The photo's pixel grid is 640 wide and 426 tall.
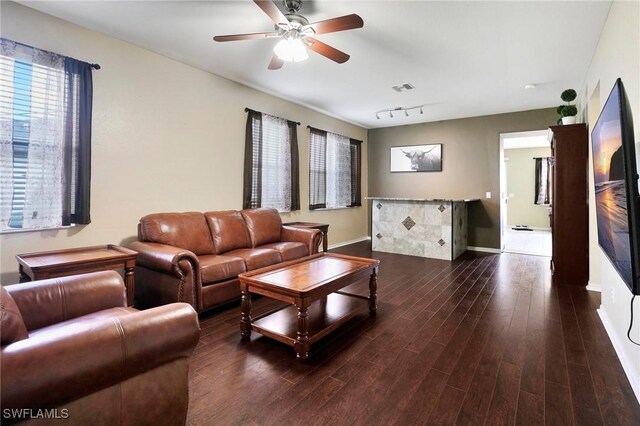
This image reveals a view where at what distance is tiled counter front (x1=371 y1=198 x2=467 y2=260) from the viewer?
525 cm

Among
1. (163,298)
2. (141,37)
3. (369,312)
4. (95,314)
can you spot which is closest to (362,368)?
(369,312)

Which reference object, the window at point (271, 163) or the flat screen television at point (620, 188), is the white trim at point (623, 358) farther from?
the window at point (271, 163)

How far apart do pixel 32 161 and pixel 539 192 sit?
37.1 feet

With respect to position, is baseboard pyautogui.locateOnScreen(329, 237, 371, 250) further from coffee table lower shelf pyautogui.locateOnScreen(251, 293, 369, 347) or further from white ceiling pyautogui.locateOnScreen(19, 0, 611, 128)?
coffee table lower shelf pyautogui.locateOnScreen(251, 293, 369, 347)

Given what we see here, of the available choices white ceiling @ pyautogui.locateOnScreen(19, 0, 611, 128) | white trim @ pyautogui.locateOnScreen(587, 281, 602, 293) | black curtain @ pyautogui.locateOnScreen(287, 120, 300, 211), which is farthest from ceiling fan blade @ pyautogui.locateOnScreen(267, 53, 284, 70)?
white trim @ pyautogui.locateOnScreen(587, 281, 602, 293)

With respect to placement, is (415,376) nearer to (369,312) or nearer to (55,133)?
(369,312)

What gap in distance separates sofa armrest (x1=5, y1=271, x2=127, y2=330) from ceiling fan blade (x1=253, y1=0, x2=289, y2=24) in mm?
2041

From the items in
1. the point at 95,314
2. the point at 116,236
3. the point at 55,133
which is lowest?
the point at 95,314

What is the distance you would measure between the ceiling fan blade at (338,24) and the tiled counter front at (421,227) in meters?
3.62

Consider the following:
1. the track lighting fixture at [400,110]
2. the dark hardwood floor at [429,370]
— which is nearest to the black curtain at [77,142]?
the dark hardwood floor at [429,370]

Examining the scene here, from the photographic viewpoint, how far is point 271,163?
493cm

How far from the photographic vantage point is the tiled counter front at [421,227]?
17.2ft

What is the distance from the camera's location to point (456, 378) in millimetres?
1946

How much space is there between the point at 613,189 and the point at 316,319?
2.16 metres
